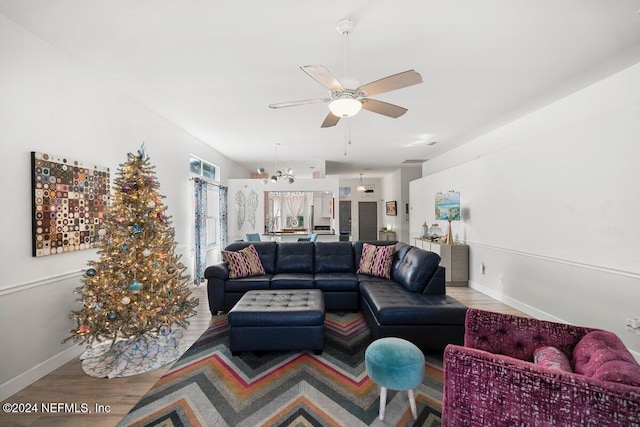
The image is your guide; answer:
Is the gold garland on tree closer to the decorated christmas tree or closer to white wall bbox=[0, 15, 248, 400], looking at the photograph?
the decorated christmas tree

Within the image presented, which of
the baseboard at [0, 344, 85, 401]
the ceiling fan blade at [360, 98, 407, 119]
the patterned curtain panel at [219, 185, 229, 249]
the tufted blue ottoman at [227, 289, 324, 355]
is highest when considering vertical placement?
the ceiling fan blade at [360, 98, 407, 119]

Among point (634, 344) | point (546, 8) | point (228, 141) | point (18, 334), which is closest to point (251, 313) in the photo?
point (18, 334)

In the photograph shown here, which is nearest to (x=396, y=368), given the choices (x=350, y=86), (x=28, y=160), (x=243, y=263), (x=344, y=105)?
(x=344, y=105)

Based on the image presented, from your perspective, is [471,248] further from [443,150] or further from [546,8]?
[546,8]

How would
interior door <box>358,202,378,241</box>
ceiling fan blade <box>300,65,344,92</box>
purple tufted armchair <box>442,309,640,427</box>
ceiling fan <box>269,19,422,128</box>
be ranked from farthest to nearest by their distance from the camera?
interior door <box>358,202,378,241</box> < ceiling fan <box>269,19,422,128</box> < ceiling fan blade <box>300,65,344,92</box> < purple tufted armchair <box>442,309,640,427</box>

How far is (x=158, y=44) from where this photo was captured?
8.30 feet

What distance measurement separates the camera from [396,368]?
1832mm

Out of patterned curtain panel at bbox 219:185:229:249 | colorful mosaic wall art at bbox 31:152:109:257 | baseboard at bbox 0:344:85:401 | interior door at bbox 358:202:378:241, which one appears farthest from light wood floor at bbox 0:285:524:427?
interior door at bbox 358:202:378:241

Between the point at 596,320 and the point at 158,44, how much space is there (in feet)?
16.8

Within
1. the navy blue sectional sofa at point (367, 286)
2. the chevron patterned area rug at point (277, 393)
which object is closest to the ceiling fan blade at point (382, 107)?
the navy blue sectional sofa at point (367, 286)

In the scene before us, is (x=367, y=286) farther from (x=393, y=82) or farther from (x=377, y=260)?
(x=393, y=82)

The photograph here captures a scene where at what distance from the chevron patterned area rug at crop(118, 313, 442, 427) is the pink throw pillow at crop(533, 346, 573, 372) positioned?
857mm

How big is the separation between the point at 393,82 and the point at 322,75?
0.55 m

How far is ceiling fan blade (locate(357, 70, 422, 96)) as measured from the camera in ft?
6.65
